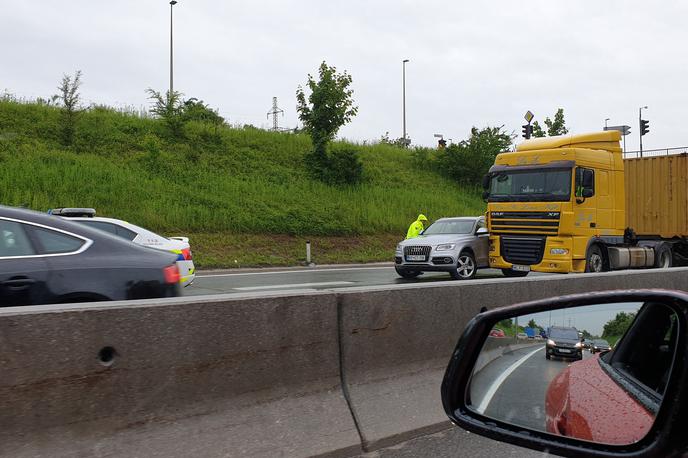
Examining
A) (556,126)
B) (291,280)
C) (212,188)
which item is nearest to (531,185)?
(291,280)

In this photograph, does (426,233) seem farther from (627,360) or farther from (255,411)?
(627,360)

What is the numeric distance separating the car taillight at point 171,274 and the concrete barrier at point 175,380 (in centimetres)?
189

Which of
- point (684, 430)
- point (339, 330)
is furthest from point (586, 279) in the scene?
point (684, 430)

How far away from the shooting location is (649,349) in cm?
164

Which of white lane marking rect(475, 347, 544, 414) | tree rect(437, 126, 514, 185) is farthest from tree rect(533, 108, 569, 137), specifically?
white lane marking rect(475, 347, 544, 414)

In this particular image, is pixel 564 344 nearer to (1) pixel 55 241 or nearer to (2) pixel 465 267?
(1) pixel 55 241

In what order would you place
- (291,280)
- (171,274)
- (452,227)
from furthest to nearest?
(452,227) → (291,280) → (171,274)

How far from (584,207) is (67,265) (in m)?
11.6

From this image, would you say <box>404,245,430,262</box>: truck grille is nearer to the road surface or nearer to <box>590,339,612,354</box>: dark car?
the road surface

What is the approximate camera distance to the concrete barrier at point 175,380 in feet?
9.99

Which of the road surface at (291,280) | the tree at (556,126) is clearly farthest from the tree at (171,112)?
the tree at (556,126)

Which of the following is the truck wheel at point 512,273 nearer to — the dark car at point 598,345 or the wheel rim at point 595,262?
the wheel rim at point 595,262

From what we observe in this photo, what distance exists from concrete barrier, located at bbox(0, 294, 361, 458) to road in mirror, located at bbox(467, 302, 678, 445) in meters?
2.12

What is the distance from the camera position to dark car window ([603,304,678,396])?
1500mm
